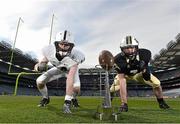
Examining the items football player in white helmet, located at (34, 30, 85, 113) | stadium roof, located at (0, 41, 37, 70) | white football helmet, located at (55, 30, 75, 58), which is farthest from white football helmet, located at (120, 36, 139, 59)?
stadium roof, located at (0, 41, 37, 70)

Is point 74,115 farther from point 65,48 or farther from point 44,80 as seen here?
point 44,80

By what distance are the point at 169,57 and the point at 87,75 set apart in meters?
19.3

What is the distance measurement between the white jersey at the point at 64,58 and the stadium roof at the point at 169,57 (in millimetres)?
43422

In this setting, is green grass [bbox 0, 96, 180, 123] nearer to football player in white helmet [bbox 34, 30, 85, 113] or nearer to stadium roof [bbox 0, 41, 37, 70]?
football player in white helmet [bbox 34, 30, 85, 113]

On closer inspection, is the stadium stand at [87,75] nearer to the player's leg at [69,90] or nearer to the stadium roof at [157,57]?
the stadium roof at [157,57]

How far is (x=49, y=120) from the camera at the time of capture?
14.8 feet

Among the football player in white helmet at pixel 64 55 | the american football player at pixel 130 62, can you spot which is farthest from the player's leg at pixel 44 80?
the american football player at pixel 130 62

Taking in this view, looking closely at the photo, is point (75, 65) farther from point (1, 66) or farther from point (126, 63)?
point (1, 66)

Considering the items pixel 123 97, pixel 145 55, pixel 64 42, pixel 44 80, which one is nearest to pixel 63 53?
pixel 64 42

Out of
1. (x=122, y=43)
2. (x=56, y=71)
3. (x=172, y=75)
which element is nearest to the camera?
(x=122, y=43)

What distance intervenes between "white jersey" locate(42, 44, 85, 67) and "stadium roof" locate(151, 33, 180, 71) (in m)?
43.4

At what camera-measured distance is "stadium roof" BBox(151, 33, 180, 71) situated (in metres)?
52.1

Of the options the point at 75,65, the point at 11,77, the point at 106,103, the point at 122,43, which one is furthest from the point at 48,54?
the point at 11,77

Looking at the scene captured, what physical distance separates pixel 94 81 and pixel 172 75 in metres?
16.6
